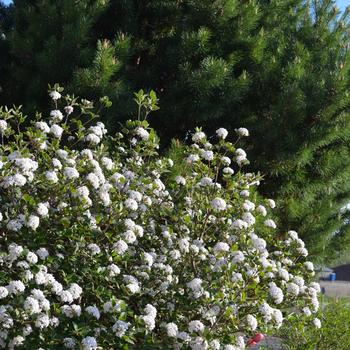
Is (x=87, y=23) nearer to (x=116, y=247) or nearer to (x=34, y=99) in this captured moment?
(x=34, y=99)

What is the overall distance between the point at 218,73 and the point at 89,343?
2.93 m

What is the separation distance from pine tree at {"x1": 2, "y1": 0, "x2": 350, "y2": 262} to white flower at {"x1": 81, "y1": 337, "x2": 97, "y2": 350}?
2.55 metres

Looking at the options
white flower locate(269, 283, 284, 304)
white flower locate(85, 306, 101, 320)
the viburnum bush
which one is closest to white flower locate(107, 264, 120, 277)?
the viburnum bush

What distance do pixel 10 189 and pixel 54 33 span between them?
229 cm

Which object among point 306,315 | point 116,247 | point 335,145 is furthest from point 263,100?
point 116,247

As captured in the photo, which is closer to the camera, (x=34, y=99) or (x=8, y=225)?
(x=8, y=225)

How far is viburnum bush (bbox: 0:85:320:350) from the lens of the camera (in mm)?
3246

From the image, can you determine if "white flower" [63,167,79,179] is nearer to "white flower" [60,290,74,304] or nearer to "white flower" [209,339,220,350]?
"white flower" [60,290,74,304]

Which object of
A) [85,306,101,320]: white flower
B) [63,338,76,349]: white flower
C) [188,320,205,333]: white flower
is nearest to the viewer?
[63,338,76,349]: white flower

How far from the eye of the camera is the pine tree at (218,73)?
5.34 meters

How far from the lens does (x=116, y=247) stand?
11.5 ft

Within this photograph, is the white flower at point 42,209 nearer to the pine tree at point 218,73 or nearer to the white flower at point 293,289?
the white flower at point 293,289

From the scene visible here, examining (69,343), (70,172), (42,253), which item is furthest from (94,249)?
(69,343)

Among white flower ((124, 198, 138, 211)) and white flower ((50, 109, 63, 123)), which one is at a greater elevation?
white flower ((50, 109, 63, 123))
